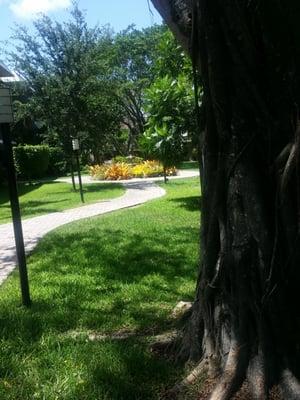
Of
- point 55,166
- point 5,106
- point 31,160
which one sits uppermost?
point 5,106

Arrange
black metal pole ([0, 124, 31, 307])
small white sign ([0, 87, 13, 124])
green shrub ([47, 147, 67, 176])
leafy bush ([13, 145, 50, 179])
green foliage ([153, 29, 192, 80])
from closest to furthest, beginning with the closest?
small white sign ([0, 87, 13, 124]) < black metal pole ([0, 124, 31, 307]) < green foliage ([153, 29, 192, 80]) < leafy bush ([13, 145, 50, 179]) < green shrub ([47, 147, 67, 176])

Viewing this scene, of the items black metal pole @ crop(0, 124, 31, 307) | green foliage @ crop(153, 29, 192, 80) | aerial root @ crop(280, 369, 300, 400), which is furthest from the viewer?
green foliage @ crop(153, 29, 192, 80)

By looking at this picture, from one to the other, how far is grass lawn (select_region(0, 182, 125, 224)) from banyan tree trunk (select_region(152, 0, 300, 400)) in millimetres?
10821

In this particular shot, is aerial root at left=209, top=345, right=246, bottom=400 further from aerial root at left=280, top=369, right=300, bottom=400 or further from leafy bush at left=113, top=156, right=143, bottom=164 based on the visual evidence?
leafy bush at left=113, top=156, right=143, bottom=164

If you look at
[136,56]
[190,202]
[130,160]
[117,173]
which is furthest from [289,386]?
[136,56]

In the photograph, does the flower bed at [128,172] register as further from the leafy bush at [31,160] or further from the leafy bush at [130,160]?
the leafy bush at [130,160]

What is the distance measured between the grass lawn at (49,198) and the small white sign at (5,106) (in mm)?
8731

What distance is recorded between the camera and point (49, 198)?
18.7 m

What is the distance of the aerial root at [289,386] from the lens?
2822mm

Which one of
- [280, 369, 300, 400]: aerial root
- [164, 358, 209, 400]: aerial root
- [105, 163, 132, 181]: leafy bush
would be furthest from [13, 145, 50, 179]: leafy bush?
[280, 369, 300, 400]: aerial root

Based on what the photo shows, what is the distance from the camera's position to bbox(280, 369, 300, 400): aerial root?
2822mm

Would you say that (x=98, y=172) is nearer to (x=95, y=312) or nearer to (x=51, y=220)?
(x=51, y=220)

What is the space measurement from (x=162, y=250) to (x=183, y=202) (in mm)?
6763

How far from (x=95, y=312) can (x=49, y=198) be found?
1416 cm
